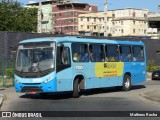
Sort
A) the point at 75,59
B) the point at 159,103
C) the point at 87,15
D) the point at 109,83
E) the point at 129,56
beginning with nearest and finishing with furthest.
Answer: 1. the point at 159,103
2. the point at 75,59
3. the point at 109,83
4. the point at 129,56
5. the point at 87,15

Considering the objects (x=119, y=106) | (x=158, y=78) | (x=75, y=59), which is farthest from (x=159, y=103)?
(x=158, y=78)

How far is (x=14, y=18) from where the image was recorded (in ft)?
236

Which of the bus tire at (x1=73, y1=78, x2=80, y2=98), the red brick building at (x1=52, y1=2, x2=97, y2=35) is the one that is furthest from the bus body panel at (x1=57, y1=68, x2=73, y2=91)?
the red brick building at (x1=52, y1=2, x2=97, y2=35)

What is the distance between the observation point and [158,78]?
38531 millimetres

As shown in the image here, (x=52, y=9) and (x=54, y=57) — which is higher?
(x=52, y=9)

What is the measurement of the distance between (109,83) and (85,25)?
150759 millimetres

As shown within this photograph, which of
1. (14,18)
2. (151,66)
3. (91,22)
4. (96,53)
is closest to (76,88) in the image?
(96,53)

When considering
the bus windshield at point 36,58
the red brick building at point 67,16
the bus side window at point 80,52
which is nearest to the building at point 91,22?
the red brick building at point 67,16

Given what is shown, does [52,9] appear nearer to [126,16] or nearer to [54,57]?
[126,16]

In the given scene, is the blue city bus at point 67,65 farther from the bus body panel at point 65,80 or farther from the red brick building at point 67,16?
the red brick building at point 67,16

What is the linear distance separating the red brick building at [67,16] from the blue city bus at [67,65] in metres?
146

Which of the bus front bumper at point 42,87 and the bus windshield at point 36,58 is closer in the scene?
the bus front bumper at point 42,87

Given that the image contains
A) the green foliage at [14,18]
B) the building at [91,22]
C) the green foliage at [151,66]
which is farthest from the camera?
the building at [91,22]

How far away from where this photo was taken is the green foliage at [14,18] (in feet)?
231
